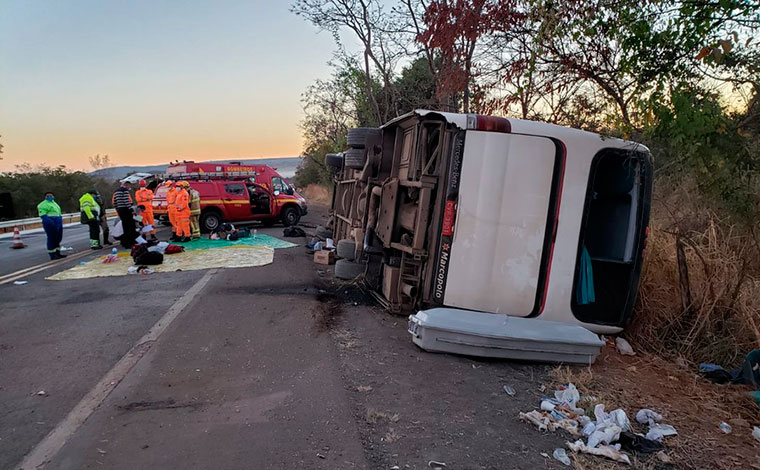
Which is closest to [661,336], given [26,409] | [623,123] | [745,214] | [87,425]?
[745,214]

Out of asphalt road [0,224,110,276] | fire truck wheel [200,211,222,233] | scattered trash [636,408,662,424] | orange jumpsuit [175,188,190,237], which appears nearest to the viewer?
scattered trash [636,408,662,424]

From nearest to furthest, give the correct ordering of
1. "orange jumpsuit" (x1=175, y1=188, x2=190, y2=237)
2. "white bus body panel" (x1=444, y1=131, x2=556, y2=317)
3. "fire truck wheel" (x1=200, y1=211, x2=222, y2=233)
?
"white bus body panel" (x1=444, y1=131, x2=556, y2=317), "orange jumpsuit" (x1=175, y1=188, x2=190, y2=237), "fire truck wheel" (x1=200, y1=211, x2=222, y2=233)

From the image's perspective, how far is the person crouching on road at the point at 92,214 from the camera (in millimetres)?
11375

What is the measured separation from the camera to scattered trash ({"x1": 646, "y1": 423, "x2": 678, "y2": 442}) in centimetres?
299

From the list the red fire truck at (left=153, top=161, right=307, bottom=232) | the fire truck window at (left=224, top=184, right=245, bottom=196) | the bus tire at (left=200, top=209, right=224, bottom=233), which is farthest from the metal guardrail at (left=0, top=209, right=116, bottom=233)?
the fire truck window at (left=224, top=184, right=245, bottom=196)

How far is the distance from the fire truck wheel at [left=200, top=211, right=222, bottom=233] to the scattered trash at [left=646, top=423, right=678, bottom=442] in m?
14.3

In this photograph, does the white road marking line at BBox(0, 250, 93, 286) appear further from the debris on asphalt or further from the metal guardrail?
the metal guardrail

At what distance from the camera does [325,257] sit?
29.9 feet

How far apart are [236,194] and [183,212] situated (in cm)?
364

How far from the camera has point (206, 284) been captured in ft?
23.7

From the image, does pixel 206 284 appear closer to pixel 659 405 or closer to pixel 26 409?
pixel 26 409

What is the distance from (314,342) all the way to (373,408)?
150 cm

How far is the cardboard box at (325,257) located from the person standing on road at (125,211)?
17.7ft

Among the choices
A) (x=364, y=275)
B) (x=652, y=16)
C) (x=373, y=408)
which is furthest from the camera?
(x=364, y=275)
